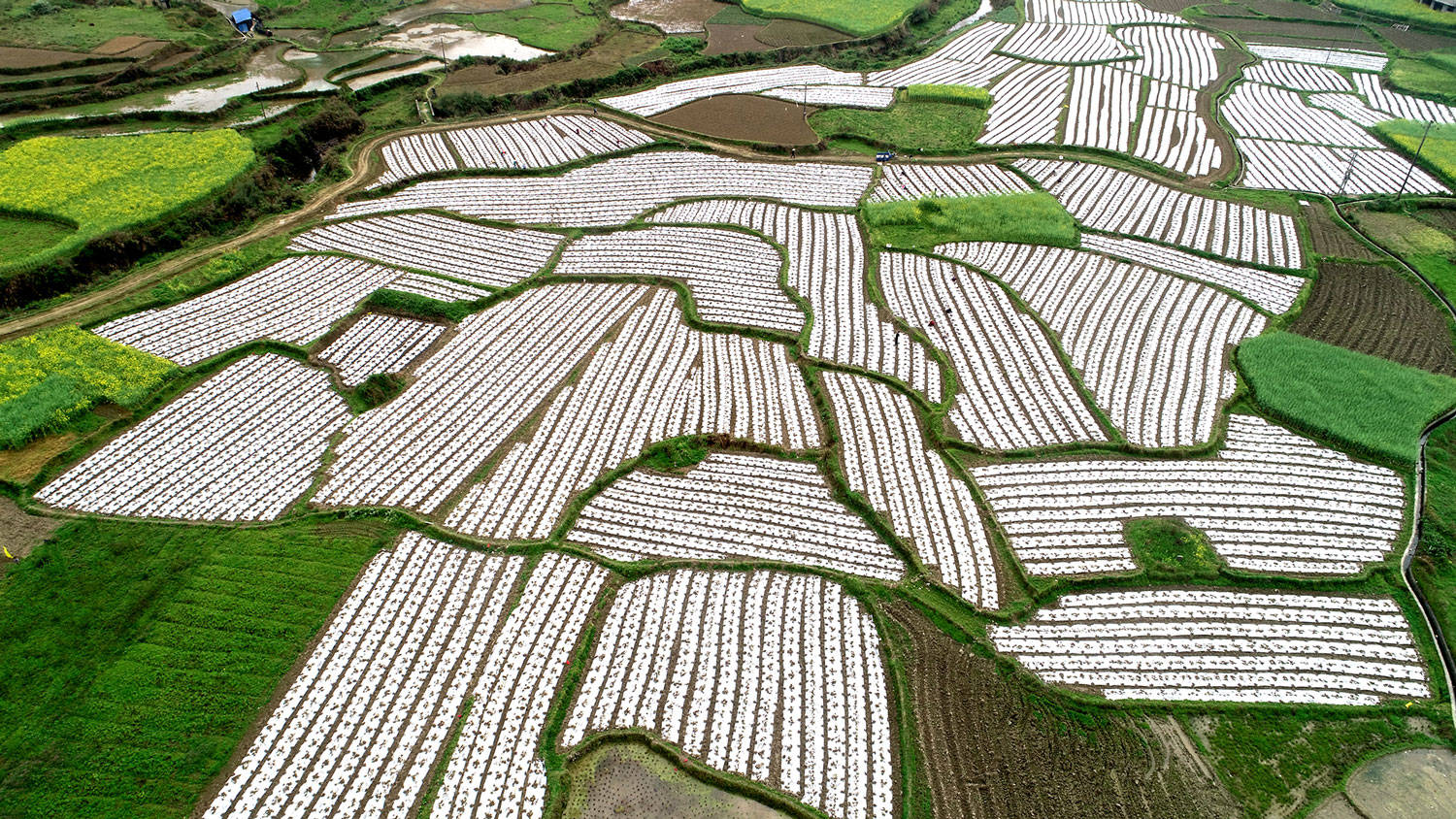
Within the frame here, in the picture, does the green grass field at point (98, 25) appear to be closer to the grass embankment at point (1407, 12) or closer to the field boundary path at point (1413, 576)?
the field boundary path at point (1413, 576)

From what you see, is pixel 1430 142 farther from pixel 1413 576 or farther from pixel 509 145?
pixel 509 145

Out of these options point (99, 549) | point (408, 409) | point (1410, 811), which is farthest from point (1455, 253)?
point (99, 549)

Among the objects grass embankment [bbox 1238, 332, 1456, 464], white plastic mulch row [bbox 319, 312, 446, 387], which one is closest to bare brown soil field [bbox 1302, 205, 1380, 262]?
grass embankment [bbox 1238, 332, 1456, 464]

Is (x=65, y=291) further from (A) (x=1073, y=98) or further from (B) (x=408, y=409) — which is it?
(A) (x=1073, y=98)

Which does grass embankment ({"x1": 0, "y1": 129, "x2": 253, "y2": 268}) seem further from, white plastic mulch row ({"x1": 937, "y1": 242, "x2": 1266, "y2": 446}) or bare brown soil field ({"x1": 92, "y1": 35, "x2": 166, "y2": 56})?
white plastic mulch row ({"x1": 937, "y1": 242, "x2": 1266, "y2": 446})

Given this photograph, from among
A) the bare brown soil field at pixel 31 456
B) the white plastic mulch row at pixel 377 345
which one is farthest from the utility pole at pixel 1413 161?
the bare brown soil field at pixel 31 456

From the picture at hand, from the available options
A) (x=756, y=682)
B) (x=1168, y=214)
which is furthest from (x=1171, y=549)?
(x=1168, y=214)
